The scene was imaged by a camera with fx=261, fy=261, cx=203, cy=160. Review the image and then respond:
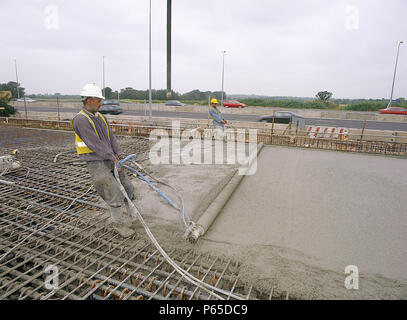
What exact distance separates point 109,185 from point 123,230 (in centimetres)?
65

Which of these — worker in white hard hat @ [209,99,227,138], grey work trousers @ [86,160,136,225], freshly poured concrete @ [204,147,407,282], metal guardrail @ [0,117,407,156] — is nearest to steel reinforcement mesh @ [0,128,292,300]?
grey work trousers @ [86,160,136,225]

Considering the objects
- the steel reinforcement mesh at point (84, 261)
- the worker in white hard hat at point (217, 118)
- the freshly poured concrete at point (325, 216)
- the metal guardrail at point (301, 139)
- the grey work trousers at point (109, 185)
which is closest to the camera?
the steel reinforcement mesh at point (84, 261)

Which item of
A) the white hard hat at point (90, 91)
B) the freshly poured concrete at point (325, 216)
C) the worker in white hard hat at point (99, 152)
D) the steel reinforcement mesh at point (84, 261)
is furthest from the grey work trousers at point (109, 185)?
the freshly poured concrete at point (325, 216)

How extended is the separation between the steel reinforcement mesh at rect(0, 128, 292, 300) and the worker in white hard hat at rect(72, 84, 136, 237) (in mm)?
304

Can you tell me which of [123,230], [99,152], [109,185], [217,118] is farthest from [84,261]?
[217,118]

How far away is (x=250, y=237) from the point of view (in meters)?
3.62

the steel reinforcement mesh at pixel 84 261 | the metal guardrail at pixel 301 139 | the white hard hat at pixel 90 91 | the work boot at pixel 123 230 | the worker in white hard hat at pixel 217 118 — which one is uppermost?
the white hard hat at pixel 90 91

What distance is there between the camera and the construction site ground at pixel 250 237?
8.71 feet

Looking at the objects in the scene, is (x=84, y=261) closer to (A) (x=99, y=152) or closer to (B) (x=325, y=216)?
(A) (x=99, y=152)

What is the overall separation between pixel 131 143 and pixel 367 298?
831 centimetres

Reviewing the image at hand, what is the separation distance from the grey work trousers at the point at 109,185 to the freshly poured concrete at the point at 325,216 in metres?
1.30

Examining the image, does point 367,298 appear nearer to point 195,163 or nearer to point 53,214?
point 53,214

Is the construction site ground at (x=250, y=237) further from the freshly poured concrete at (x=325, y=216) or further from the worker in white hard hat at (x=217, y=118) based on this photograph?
the worker in white hard hat at (x=217, y=118)

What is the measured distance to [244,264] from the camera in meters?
3.01
